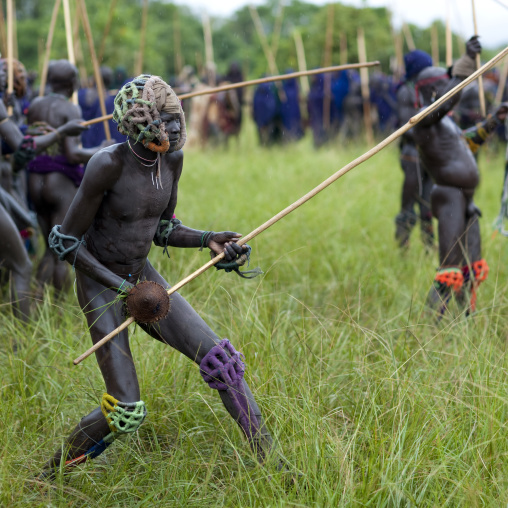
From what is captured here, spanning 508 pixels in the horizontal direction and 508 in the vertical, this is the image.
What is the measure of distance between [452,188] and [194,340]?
2.57m

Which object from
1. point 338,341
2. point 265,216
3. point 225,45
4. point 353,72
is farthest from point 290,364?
point 225,45

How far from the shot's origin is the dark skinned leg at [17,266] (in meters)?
4.51

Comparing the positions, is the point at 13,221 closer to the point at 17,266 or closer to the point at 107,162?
the point at 17,266

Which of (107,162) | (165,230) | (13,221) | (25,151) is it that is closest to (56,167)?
(25,151)

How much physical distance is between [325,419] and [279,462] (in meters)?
0.35

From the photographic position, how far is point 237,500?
9.55 feet

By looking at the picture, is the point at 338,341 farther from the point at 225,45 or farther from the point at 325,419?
the point at 225,45

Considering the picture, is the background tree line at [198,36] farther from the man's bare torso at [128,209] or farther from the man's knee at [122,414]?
the man's knee at [122,414]

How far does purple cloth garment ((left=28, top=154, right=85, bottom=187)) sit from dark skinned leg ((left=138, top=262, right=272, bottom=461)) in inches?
92.0

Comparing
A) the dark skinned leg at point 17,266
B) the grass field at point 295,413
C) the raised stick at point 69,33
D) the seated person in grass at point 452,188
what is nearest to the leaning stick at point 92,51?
the raised stick at point 69,33

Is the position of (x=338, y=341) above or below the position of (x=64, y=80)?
below

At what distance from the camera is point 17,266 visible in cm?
462

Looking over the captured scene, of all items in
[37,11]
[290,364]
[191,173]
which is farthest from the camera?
[37,11]

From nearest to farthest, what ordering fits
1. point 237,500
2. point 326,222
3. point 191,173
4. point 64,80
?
point 237,500 → point 64,80 → point 326,222 → point 191,173
